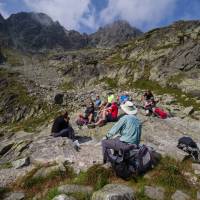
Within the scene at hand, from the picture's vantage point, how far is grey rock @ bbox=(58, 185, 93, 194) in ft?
41.7

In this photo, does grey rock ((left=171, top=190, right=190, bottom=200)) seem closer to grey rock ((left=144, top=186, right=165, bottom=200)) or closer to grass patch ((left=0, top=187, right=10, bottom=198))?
grey rock ((left=144, top=186, right=165, bottom=200))

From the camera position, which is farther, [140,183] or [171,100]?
[171,100]

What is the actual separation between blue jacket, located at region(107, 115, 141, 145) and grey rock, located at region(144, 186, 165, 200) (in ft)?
7.61

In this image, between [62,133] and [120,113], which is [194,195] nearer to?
[62,133]

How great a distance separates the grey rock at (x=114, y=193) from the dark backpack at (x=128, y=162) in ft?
3.31

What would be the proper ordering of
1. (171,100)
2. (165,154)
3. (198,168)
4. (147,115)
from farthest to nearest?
1. (171,100)
2. (147,115)
3. (165,154)
4. (198,168)

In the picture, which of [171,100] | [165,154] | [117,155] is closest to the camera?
[117,155]

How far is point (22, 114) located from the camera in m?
93.2

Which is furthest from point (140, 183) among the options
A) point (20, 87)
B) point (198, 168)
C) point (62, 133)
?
point (20, 87)

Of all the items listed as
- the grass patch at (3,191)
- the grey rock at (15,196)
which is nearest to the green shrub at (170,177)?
the grey rock at (15,196)

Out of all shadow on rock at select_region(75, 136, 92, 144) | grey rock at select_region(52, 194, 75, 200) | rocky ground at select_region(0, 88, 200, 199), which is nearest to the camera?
grey rock at select_region(52, 194, 75, 200)

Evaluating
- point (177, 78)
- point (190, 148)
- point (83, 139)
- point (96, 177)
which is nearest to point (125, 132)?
point (96, 177)

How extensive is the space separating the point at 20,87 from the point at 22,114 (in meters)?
33.3

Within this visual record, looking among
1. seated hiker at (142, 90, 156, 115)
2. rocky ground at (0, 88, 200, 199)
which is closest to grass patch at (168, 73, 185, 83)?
seated hiker at (142, 90, 156, 115)
